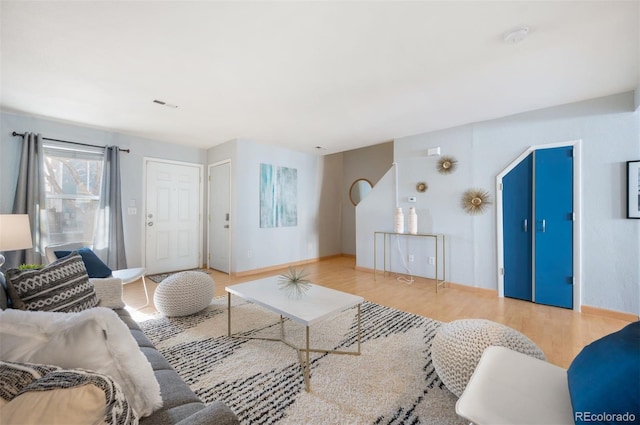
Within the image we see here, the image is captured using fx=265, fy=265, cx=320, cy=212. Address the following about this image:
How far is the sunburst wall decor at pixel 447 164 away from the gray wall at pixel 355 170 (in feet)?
6.56

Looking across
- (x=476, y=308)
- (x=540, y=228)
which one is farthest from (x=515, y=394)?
(x=540, y=228)

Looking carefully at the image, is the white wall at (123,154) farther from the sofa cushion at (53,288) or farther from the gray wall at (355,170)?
the gray wall at (355,170)

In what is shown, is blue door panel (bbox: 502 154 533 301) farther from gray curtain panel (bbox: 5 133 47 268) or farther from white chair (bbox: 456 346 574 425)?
gray curtain panel (bbox: 5 133 47 268)

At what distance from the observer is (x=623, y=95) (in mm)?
2725

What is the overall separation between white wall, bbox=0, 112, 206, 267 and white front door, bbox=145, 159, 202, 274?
13 cm

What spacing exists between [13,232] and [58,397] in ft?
8.43

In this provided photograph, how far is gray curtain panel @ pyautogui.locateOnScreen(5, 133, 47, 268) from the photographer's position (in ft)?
10.7

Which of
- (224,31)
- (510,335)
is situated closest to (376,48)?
(224,31)

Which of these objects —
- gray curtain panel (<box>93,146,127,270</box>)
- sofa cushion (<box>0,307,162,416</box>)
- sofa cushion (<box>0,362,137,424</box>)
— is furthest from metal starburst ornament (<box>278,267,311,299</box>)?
gray curtain panel (<box>93,146,127,270</box>)

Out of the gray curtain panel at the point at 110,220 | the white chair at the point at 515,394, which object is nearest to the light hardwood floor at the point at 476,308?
the gray curtain panel at the point at 110,220

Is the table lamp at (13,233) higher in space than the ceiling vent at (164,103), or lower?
lower

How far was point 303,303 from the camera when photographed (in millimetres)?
1914

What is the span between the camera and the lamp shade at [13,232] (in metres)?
2.18

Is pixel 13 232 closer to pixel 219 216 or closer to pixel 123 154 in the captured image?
pixel 123 154
